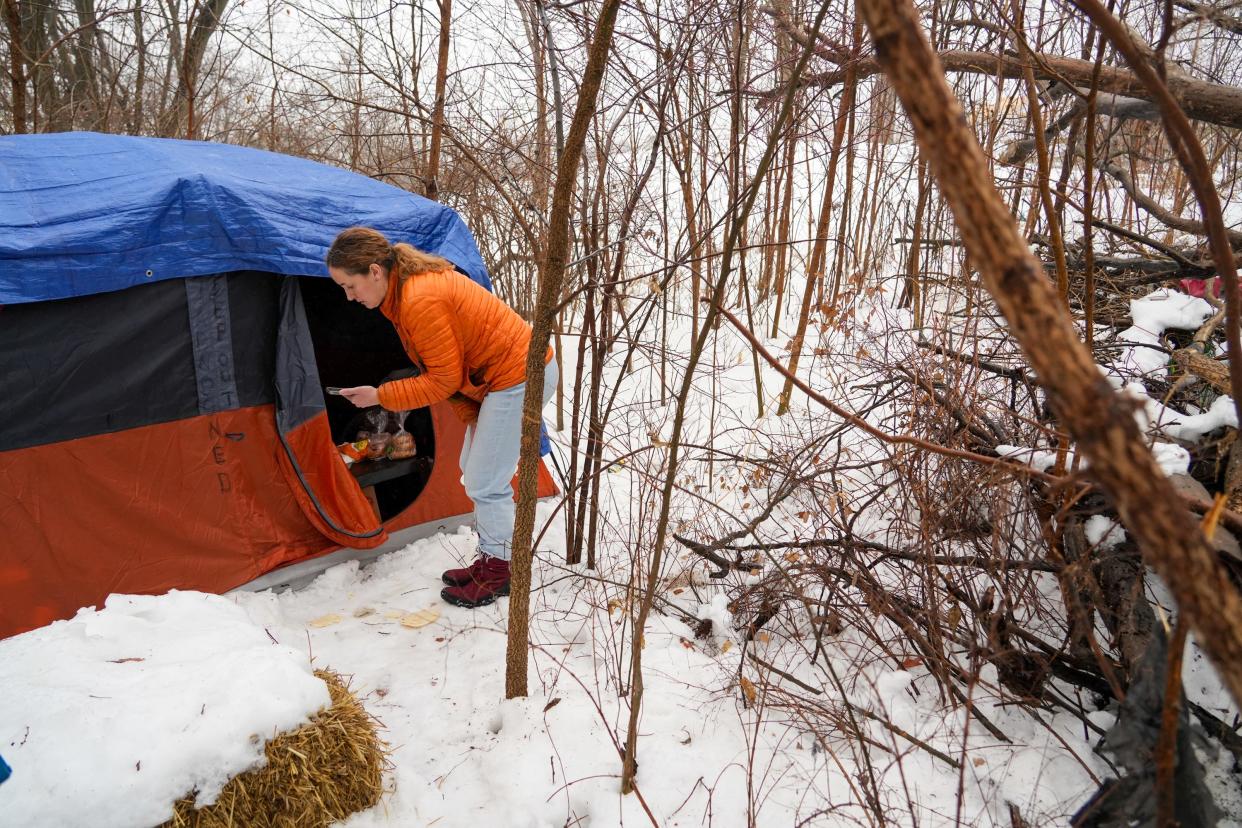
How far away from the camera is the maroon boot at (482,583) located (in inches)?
128

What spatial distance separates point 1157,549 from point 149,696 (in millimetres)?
2200

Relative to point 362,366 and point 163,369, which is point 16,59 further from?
point 163,369

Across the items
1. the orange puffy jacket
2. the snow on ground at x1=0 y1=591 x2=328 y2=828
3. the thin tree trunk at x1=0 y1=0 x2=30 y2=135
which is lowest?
the snow on ground at x1=0 y1=591 x2=328 y2=828

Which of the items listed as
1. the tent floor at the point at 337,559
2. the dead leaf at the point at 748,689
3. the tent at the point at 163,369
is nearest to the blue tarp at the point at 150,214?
the tent at the point at 163,369

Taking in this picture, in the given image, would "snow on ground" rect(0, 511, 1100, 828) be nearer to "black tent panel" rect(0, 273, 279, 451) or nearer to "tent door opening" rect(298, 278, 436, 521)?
"black tent panel" rect(0, 273, 279, 451)

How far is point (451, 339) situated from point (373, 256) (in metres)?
0.44

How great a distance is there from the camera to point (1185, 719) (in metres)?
1.28

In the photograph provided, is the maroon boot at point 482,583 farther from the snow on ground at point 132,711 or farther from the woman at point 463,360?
the snow on ground at point 132,711

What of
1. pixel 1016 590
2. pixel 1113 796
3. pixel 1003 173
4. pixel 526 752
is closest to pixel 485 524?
pixel 526 752

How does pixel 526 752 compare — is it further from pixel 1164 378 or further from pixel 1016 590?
pixel 1164 378

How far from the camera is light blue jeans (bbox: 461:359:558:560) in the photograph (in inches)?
120

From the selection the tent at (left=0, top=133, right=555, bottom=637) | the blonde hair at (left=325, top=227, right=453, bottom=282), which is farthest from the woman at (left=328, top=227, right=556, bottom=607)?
the tent at (left=0, top=133, right=555, bottom=637)

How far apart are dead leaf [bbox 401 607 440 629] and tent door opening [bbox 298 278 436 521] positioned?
100cm

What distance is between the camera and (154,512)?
117 inches
